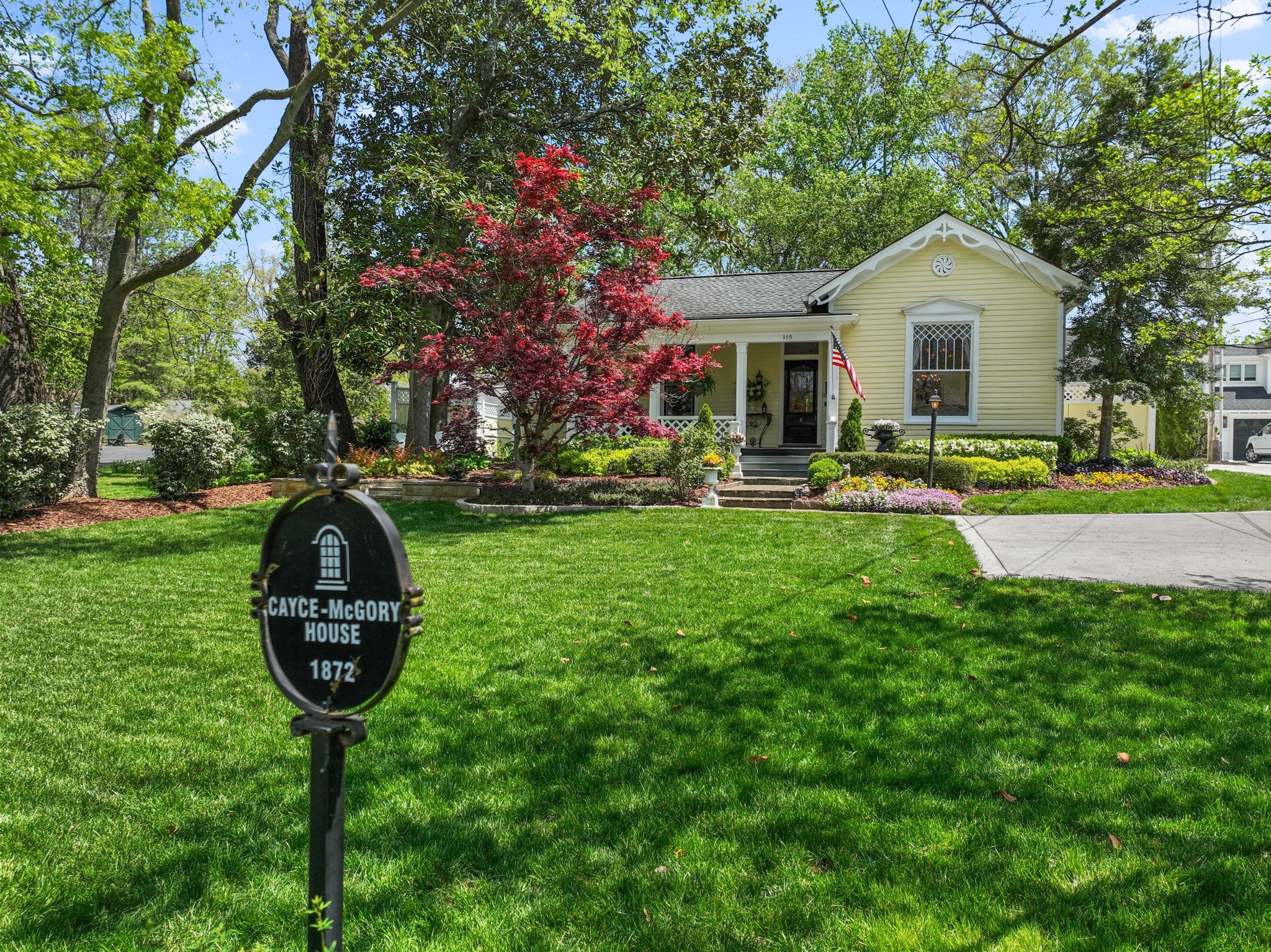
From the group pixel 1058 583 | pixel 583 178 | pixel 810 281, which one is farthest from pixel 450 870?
pixel 810 281

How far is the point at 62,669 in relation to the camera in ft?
14.8

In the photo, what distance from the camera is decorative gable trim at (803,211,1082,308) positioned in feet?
48.4

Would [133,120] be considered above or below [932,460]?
above

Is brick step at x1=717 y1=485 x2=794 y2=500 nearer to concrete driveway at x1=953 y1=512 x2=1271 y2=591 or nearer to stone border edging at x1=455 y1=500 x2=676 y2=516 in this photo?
stone border edging at x1=455 y1=500 x2=676 y2=516

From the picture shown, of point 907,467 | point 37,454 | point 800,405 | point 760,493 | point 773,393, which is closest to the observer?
point 37,454

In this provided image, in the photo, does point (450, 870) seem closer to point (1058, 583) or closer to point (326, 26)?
point (1058, 583)

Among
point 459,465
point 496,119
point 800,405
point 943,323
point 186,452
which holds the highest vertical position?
point 496,119

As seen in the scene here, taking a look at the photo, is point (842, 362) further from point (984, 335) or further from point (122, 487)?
point (122, 487)

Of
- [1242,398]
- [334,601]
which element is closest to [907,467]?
Answer: [334,601]

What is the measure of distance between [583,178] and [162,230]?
45.5 ft

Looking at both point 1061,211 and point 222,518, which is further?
point 222,518

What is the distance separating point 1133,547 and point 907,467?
5155 millimetres

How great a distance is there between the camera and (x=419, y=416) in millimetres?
16625

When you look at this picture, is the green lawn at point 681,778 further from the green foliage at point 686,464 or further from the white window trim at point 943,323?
the white window trim at point 943,323
